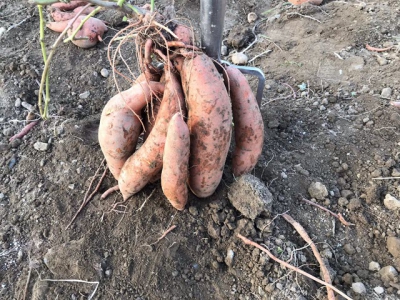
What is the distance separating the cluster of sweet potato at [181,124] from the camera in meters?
1.40

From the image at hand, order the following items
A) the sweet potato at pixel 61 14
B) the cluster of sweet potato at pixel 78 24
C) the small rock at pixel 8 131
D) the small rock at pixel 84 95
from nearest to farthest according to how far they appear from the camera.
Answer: the small rock at pixel 8 131, the small rock at pixel 84 95, the cluster of sweet potato at pixel 78 24, the sweet potato at pixel 61 14

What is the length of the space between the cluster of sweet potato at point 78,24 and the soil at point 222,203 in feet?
0.74

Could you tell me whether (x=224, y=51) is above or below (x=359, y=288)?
above

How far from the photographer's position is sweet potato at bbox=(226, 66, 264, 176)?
1.54 m

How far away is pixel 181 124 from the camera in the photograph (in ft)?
4.48

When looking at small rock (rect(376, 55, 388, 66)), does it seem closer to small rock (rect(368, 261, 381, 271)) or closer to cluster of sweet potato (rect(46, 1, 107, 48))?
small rock (rect(368, 261, 381, 271))

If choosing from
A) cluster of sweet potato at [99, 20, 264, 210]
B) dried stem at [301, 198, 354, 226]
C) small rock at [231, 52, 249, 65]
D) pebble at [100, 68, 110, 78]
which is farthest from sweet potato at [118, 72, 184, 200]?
small rock at [231, 52, 249, 65]

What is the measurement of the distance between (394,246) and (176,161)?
1.01 metres

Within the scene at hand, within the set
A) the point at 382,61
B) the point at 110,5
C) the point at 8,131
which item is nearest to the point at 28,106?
the point at 8,131

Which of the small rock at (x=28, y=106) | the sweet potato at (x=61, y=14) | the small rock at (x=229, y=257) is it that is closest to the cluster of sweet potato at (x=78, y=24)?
the sweet potato at (x=61, y=14)

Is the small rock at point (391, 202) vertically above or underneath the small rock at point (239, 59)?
underneath

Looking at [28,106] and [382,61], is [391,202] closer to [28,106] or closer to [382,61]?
[382,61]

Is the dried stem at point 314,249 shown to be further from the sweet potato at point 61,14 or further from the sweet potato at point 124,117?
the sweet potato at point 61,14

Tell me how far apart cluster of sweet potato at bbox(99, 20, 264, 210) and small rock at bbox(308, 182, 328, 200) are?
334 millimetres
